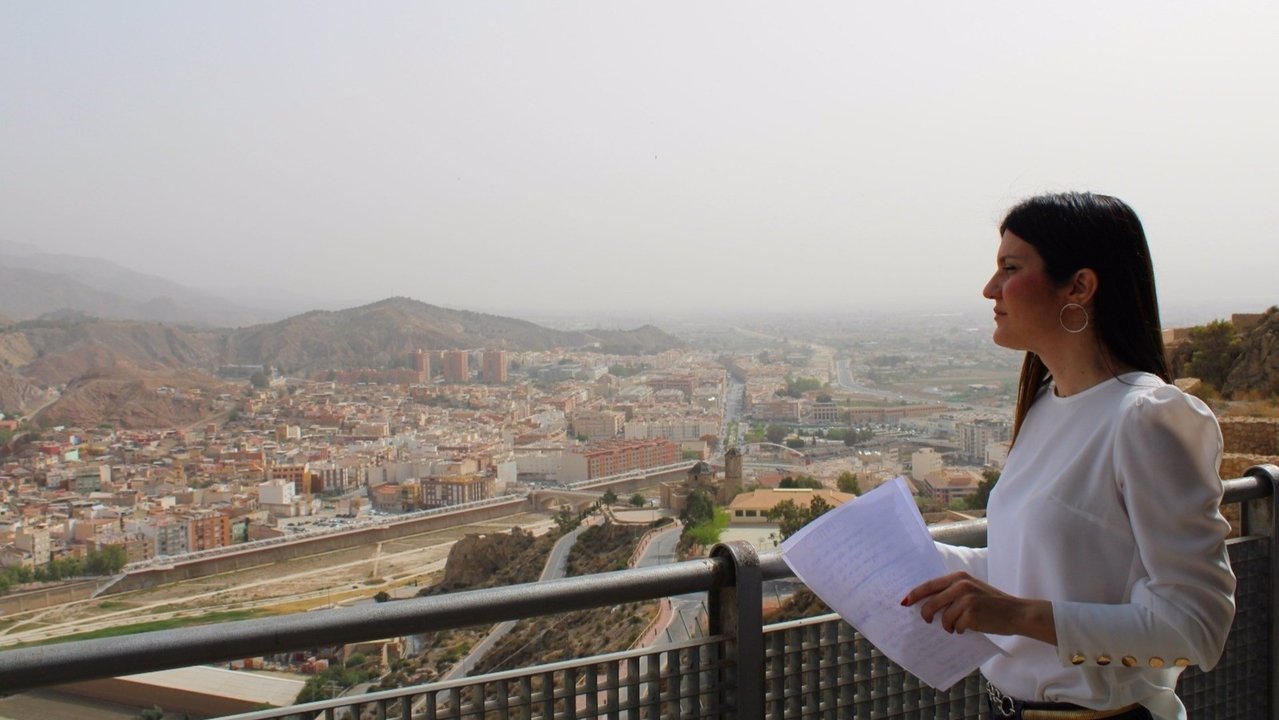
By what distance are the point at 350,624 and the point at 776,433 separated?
25.7 m

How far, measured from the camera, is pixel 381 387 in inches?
1383

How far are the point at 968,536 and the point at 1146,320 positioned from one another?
2.36 ft

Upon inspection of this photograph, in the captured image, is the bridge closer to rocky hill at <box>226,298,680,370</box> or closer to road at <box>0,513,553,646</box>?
road at <box>0,513,553,646</box>

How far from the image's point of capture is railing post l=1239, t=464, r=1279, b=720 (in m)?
2.35

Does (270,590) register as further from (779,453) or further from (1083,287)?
(1083,287)

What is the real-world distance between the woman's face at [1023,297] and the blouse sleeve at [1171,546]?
17 centimetres

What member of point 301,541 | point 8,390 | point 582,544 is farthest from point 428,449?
point 582,544

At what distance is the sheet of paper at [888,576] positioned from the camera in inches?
48.1

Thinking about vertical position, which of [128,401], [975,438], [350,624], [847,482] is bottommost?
[847,482]

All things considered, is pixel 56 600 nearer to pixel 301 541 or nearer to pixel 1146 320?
pixel 301 541

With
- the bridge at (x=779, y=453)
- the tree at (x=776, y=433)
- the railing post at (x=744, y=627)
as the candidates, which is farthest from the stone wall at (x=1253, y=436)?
the tree at (x=776, y=433)

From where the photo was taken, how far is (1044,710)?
1202 millimetres

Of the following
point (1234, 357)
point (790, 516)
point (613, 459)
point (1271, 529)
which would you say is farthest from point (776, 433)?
point (1271, 529)

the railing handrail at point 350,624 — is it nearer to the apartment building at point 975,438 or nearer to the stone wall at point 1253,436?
the stone wall at point 1253,436
